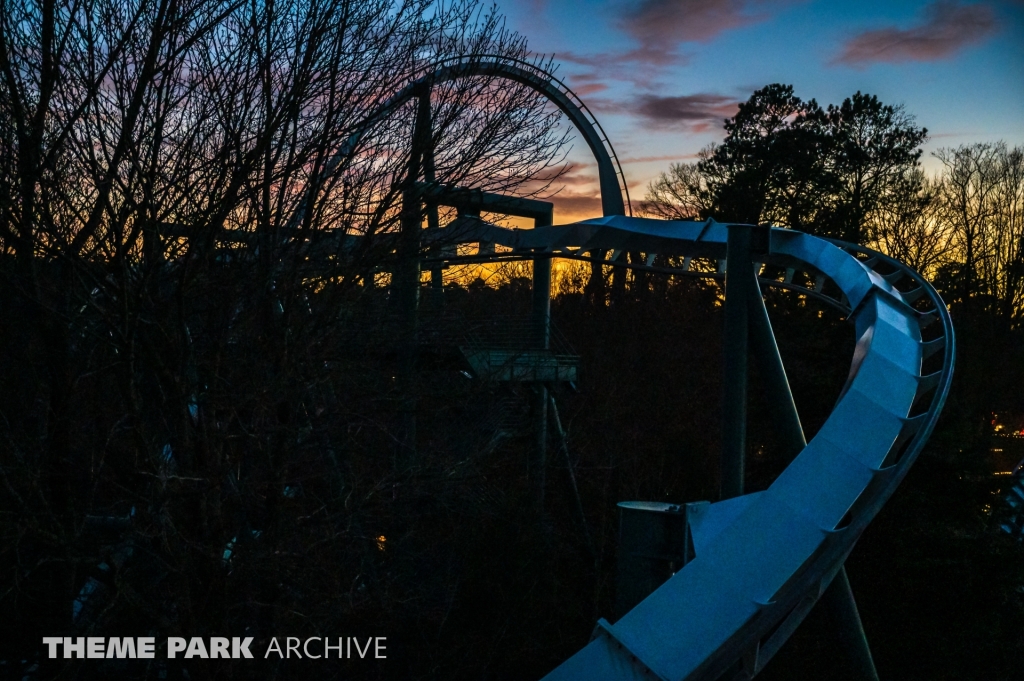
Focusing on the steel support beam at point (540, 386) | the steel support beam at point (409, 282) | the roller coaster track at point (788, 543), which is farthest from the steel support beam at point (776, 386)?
the steel support beam at point (540, 386)

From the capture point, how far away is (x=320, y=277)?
766 centimetres

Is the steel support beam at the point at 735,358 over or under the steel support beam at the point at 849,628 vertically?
over

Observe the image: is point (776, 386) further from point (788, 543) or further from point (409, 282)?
point (788, 543)

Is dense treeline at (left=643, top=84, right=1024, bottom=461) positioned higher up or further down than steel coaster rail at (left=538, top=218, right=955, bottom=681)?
Answer: higher up

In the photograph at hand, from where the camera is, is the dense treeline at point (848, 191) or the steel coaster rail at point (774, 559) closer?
the steel coaster rail at point (774, 559)

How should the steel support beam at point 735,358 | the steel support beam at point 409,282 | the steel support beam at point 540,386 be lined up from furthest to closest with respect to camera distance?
the steel support beam at point 540,386 < the steel support beam at point 735,358 < the steel support beam at point 409,282

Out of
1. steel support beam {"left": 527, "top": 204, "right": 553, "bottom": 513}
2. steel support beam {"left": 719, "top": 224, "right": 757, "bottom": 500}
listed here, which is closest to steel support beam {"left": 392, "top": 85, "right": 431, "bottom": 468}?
steel support beam {"left": 719, "top": 224, "right": 757, "bottom": 500}

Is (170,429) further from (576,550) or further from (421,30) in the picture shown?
(576,550)

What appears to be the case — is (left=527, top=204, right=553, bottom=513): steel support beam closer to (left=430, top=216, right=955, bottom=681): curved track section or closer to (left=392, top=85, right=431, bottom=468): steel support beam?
(left=392, top=85, right=431, bottom=468): steel support beam

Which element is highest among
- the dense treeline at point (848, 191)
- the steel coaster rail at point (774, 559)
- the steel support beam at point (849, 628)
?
the dense treeline at point (848, 191)

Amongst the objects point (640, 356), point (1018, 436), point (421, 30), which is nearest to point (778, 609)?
point (421, 30)

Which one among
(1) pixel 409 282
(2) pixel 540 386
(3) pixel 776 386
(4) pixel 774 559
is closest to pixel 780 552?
(4) pixel 774 559

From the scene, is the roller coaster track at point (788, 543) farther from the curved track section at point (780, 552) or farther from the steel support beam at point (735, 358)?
the steel support beam at point (735, 358)

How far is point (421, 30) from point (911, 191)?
2274cm
